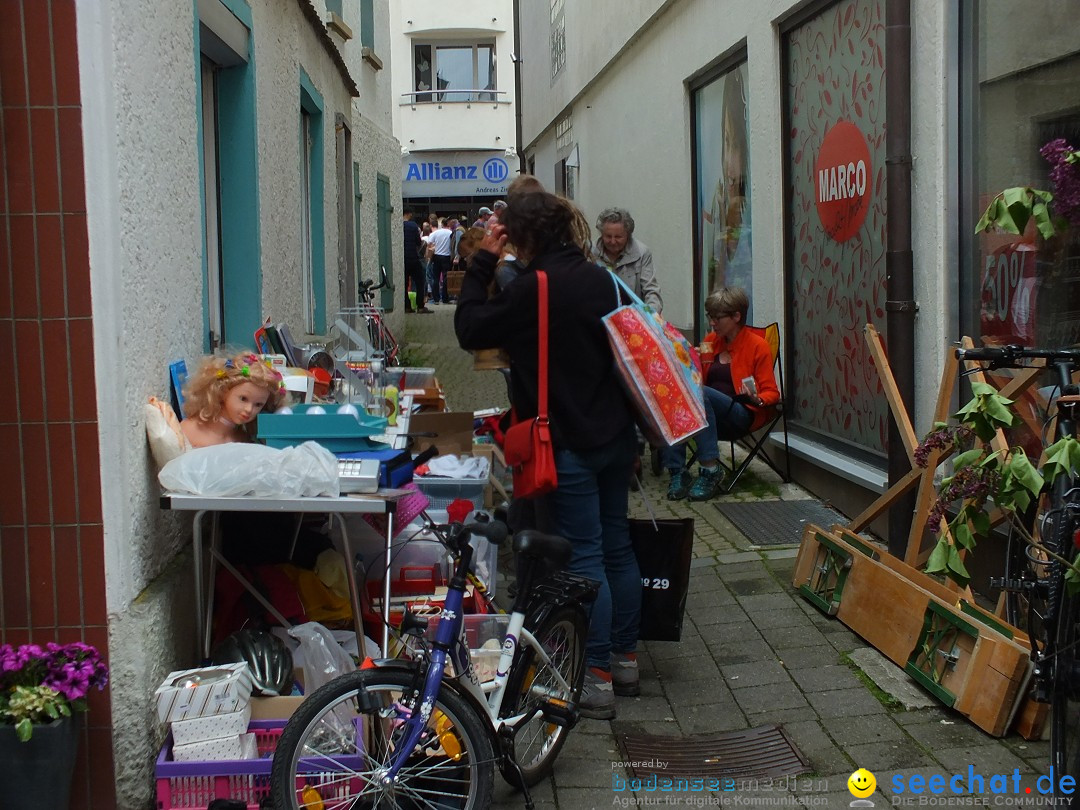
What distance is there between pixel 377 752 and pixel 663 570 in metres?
1.59

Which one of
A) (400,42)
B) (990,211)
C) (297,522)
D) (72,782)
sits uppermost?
(400,42)

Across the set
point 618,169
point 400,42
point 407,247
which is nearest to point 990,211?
point 618,169

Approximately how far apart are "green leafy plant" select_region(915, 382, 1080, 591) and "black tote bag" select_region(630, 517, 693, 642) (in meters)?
1.16

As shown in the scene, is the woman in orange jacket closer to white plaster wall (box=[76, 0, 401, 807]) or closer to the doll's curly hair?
the doll's curly hair

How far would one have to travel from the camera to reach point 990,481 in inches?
128

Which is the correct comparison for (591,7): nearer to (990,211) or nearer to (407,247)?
(407,247)

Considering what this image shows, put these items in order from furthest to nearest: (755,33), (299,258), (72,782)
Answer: (755,33) → (299,258) → (72,782)

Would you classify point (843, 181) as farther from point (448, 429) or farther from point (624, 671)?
point (624, 671)

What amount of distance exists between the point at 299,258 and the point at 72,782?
4304mm

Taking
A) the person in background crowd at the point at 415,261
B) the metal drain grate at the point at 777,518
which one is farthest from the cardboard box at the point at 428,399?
the person in background crowd at the point at 415,261

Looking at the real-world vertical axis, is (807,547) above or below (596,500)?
below

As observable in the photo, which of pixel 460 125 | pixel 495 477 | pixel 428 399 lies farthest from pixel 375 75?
pixel 460 125

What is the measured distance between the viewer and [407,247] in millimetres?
20984

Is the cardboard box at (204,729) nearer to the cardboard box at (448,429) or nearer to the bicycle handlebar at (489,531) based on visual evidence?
the bicycle handlebar at (489,531)
